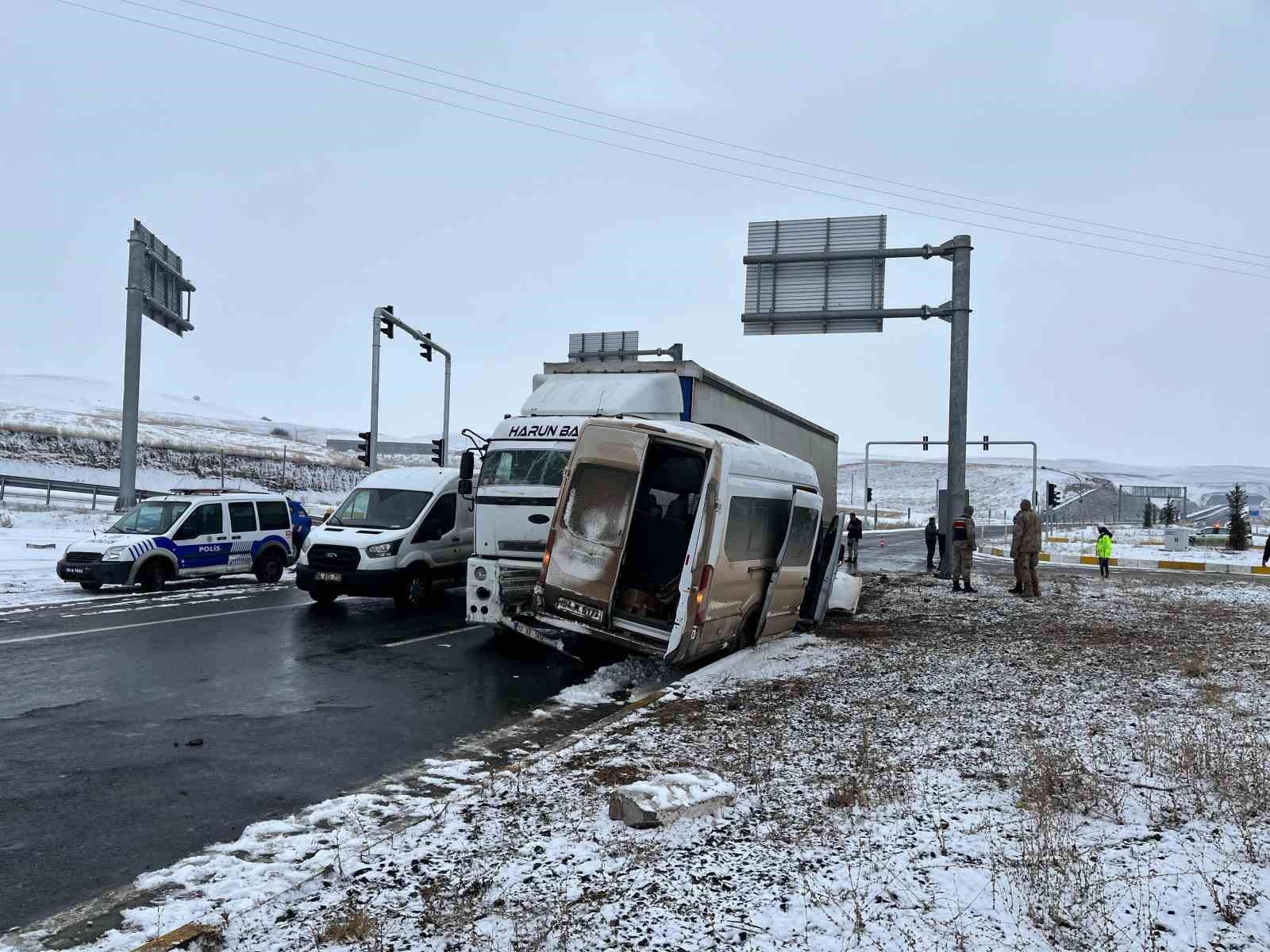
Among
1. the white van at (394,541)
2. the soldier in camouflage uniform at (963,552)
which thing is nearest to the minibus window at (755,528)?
the white van at (394,541)

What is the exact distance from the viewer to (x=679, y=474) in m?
10.8

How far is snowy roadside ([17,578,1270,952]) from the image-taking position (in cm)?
360

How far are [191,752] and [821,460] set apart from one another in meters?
17.9

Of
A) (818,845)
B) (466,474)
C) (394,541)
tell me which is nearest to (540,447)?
(466,474)

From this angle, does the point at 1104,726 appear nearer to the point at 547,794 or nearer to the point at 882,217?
the point at 547,794

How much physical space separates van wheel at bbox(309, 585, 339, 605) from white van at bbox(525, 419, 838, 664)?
600 cm

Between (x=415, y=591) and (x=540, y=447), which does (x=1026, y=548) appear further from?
(x=415, y=591)

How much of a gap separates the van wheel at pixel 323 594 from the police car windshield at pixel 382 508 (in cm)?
119

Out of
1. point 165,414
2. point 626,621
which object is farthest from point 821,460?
point 165,414

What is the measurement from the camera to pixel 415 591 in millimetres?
14961

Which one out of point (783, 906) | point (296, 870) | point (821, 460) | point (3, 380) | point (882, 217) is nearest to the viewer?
point (783, 906)

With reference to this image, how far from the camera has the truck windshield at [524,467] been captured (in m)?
11.8

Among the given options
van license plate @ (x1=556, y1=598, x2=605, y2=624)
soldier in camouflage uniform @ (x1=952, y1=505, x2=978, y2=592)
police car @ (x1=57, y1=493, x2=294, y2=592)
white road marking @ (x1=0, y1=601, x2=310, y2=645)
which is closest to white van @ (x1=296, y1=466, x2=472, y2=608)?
white road marking @ (x1=0, y1=601, x2=310, y2=645)

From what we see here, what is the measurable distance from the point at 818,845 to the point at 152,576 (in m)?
15.3
